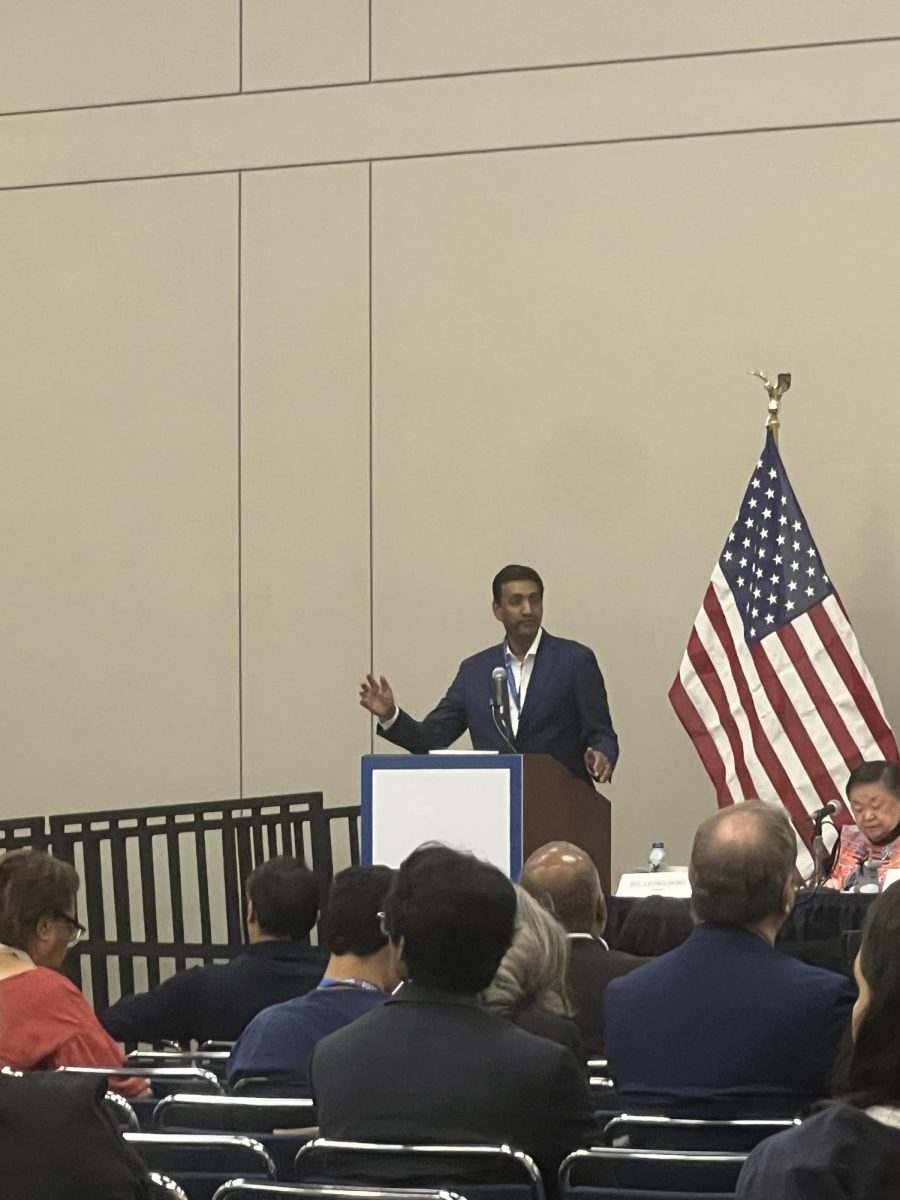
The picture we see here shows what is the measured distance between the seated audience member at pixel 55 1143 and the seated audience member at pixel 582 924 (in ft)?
5.37

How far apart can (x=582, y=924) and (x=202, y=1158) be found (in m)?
1.28

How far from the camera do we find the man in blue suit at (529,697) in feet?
23.3

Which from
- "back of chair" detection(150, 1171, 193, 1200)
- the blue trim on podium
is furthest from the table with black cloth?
"back of chair" detection(150, 1171, 193, 1200)

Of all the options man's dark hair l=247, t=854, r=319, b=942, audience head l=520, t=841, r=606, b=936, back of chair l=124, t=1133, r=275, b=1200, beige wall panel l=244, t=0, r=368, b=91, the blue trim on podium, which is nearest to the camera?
back of chair l=124, t=1133, r=275, b=1200

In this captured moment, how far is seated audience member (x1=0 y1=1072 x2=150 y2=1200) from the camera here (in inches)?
87.2

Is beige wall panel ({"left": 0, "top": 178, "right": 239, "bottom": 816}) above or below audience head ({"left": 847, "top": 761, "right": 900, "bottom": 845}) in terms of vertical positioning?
above

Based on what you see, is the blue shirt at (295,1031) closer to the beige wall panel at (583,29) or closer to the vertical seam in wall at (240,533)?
the vertical seam in wall at (240,533)

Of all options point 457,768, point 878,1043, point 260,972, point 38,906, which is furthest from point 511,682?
point 878,1043

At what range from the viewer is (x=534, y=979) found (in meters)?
3.24

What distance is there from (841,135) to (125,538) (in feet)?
12.3

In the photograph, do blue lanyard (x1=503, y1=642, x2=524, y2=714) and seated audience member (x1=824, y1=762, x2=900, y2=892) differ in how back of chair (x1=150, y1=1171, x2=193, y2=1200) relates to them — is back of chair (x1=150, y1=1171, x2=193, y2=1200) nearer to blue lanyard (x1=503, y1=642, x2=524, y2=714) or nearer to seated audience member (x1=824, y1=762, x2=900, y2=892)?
seated audience member (x1=824, y1=762, x2=900, y2=892)

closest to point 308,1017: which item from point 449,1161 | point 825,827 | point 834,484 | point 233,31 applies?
point 449,1161

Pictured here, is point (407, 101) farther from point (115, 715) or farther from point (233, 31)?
point (115, 715)

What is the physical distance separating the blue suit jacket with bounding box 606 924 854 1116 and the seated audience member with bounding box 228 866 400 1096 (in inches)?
22.2
